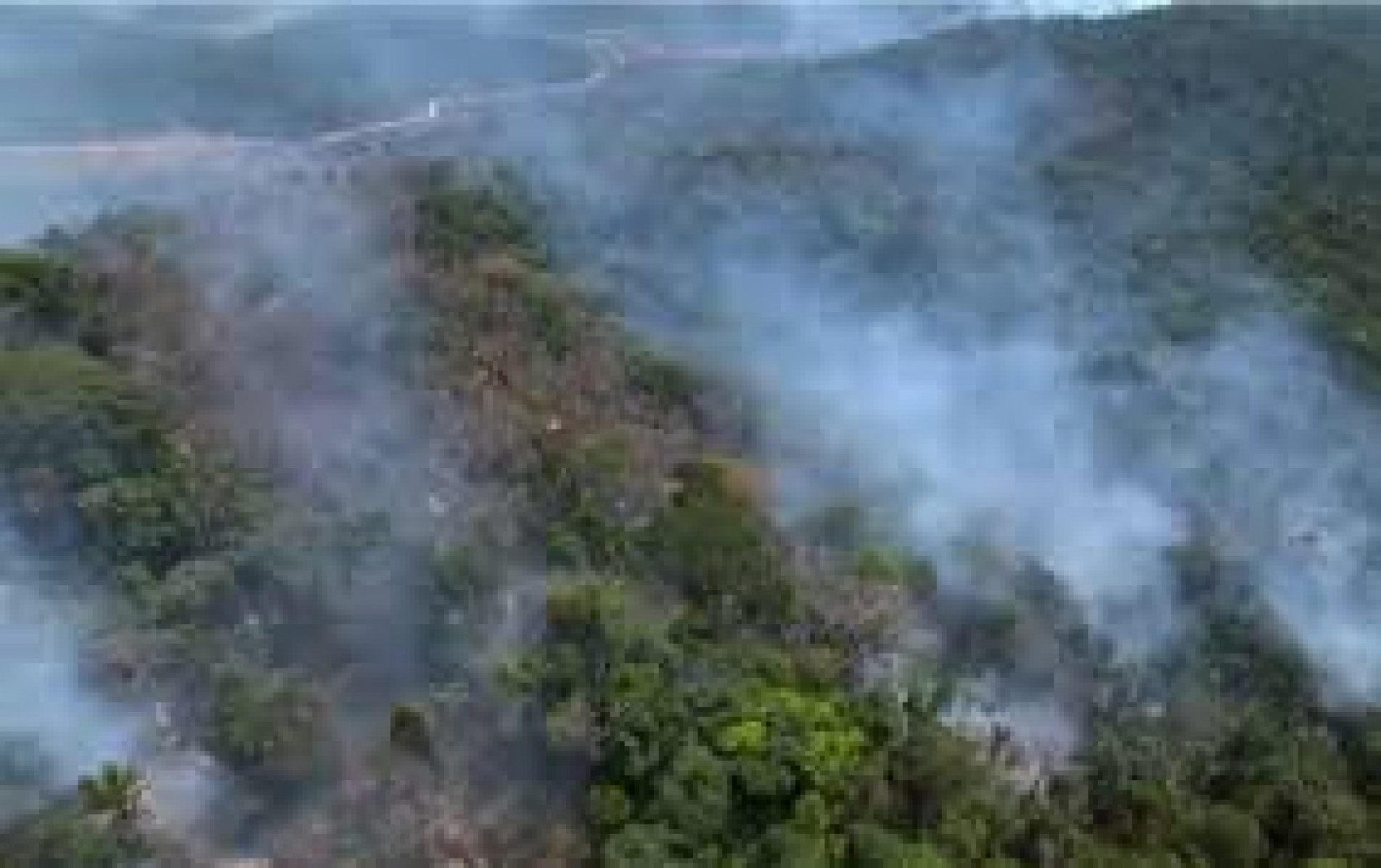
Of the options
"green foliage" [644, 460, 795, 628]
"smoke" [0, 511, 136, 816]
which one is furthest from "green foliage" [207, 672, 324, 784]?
"green foliage" [644, 460, 795, 628]

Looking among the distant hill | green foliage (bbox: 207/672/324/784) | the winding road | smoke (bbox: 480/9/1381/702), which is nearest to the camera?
green foliage (bbox: 207/672/324/784)

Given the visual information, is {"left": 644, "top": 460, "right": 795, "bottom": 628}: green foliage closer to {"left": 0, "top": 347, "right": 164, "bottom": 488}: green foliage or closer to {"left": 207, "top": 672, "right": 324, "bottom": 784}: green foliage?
{"left": 207, "top": 672, "right": 324, "bottom": 784}: green foliage

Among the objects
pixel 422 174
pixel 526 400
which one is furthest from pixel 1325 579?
pixel 422 174

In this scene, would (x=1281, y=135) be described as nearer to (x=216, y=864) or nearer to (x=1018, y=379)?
(x=1018, y=379)

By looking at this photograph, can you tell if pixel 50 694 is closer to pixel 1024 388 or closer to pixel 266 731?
pixel 266 731

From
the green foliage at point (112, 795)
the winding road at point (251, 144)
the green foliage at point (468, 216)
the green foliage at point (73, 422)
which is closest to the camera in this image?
Answer: the green foliage at point (112, 795)

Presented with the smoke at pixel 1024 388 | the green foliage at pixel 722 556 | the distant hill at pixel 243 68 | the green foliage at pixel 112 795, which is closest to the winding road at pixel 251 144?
the distant hill at pixel 243 68

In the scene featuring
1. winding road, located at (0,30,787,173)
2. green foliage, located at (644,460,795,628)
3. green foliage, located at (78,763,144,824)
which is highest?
green foliage, located at (644,460,795,628)

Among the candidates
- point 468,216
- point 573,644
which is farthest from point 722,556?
point 468,216

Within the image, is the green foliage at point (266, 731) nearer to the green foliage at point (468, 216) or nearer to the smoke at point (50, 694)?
the smoke at point (50, 694)
